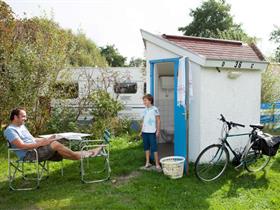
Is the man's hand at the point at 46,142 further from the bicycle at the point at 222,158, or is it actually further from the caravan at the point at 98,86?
the caravan at the point at 98,86

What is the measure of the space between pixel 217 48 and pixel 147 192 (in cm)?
365

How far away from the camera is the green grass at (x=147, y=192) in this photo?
16.3 ft

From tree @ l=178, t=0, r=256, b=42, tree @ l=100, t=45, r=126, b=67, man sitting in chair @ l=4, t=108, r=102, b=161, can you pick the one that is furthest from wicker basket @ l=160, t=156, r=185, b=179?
tree @ l=100, t=45, r=126, b=67

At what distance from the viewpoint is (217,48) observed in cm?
745

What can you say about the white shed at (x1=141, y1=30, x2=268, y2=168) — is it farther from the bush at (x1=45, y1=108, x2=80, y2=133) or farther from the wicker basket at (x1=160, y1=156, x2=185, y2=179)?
the bush at (x1=45, y1=108, x2=80, y2=133)

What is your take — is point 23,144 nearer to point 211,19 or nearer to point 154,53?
point 154,53

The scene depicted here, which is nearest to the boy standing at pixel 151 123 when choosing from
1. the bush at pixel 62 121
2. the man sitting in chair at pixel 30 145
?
the man sitting in chair at pixel 30 145

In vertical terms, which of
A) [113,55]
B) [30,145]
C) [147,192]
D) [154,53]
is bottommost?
[147,192]

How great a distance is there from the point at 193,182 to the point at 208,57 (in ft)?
7.62

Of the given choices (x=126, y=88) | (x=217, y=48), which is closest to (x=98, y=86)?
(x=126, y=88)

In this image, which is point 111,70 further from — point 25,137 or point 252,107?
point 25,137

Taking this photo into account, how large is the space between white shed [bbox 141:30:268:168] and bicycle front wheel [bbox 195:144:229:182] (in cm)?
40

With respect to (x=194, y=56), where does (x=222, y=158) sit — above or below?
below

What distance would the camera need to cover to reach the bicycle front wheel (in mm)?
6066
